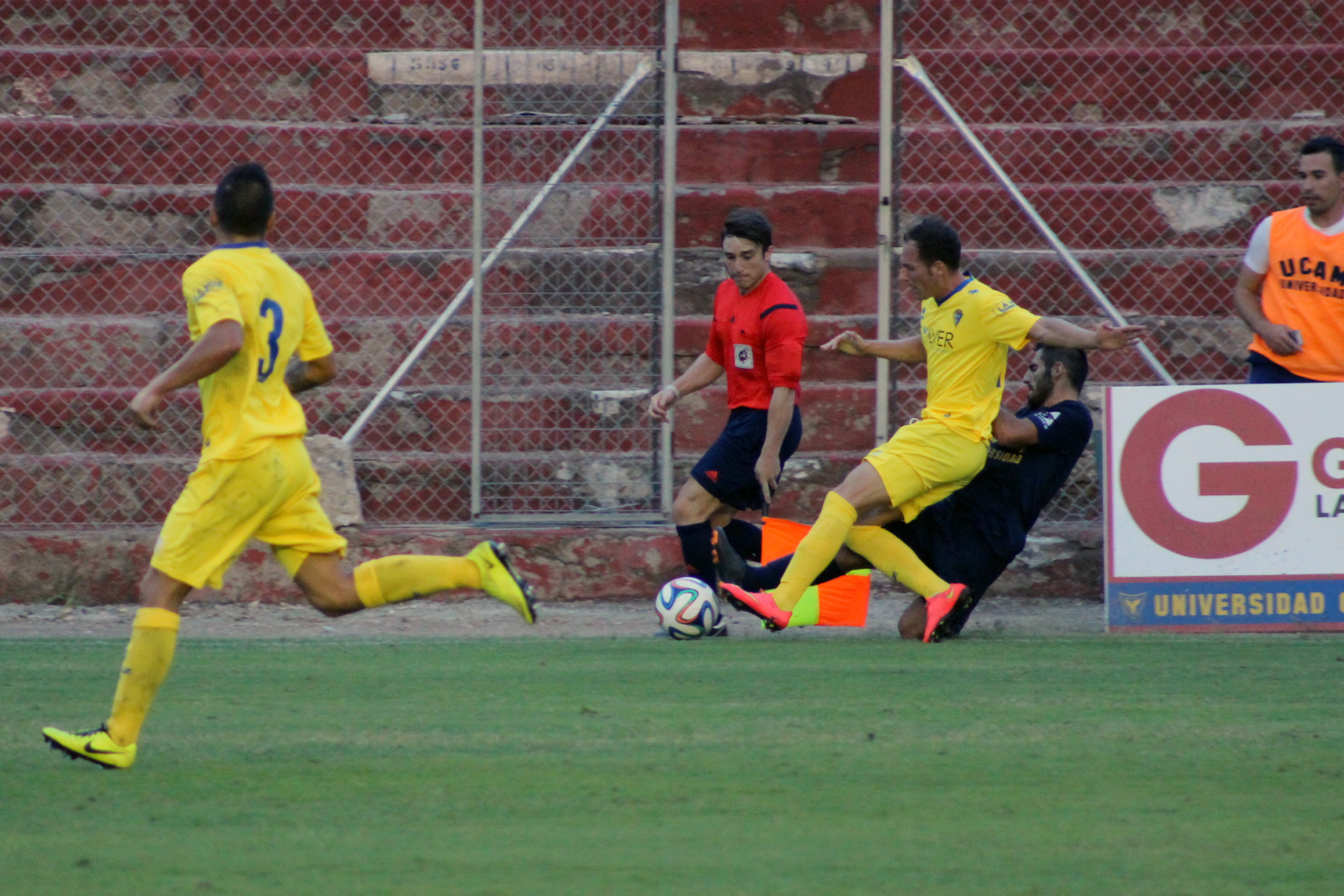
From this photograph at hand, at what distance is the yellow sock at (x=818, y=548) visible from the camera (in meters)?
6.28

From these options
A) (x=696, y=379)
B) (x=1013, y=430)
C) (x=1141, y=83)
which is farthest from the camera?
(x=1141, y=83)

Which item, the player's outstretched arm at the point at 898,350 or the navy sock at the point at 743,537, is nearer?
the player's outstretched arm at the point at 898,350

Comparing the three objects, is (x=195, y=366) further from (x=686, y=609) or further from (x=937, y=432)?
(x=937, y=432)

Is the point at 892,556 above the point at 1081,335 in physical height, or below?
below

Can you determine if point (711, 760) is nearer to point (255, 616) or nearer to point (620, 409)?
point (255, 616)

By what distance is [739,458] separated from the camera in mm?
6668

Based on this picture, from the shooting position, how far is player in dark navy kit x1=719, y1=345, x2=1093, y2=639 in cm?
651

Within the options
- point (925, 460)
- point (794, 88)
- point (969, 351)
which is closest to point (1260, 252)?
point (969, 351)

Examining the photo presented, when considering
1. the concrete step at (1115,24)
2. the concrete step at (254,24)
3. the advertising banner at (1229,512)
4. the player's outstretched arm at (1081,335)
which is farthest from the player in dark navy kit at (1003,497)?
the concrete step at (254,24)

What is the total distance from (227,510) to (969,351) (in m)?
3.44

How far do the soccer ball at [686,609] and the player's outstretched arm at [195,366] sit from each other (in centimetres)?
292

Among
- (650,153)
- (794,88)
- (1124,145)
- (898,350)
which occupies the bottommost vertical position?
(898,350)

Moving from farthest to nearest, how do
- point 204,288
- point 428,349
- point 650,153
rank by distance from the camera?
point 650,153 < point 428,349 < point 204,288

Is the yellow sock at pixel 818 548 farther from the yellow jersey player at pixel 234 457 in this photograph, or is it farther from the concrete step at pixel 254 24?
the concrete step at pixel 254 24
